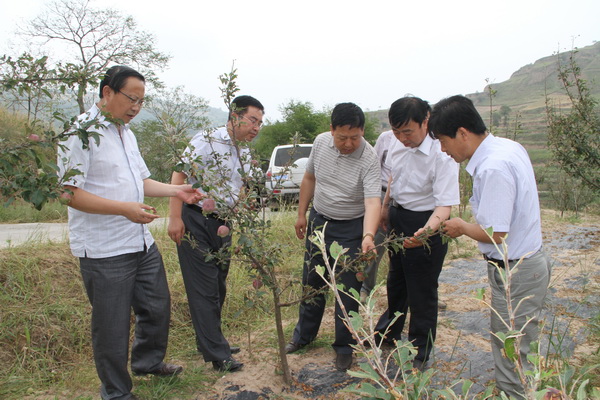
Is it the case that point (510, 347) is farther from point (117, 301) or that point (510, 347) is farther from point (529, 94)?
point (529, 94)

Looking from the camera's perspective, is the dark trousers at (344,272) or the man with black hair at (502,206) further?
the dark trousers at (344,272)

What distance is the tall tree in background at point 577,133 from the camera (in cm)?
568

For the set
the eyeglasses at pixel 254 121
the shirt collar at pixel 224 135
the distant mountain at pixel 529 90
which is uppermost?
the distant mountain at pixel 529 90

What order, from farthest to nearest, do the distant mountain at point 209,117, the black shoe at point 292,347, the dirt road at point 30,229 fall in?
the dirt road at point 30,229
the black shoe at point 292,347
the distant mountain at point 209,117

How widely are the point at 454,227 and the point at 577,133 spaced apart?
4738 mm

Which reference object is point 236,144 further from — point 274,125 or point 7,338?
point 274,125

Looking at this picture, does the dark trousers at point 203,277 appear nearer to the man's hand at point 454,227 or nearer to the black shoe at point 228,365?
the black shoe at point 228,365

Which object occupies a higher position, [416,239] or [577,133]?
[577,133]

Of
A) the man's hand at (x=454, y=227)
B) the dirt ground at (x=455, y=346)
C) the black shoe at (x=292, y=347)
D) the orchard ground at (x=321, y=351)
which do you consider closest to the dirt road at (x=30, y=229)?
the orchard ground at (x=321, y=351)

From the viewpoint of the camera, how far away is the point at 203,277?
2.75 metres

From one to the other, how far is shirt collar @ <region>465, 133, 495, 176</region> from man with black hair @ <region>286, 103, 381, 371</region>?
0.79 m

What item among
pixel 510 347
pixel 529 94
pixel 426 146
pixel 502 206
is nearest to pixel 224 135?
pixel 426 146

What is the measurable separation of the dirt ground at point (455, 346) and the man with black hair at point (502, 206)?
10.1 inches

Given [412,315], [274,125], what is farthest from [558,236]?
[274,125]
